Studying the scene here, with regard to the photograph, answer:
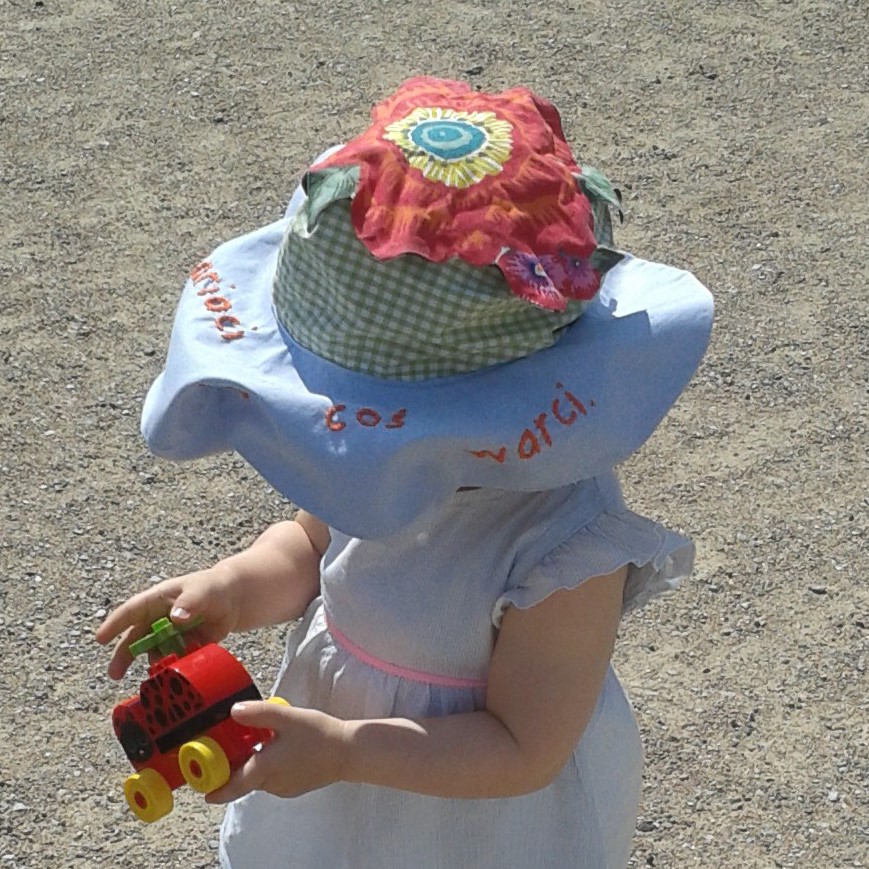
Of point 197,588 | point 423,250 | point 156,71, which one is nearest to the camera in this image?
point 423,250

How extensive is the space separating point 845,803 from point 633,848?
35 cm

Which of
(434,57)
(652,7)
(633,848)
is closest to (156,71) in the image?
(434,57)

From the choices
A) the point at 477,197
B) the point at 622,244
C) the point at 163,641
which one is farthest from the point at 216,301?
the point at 622,244

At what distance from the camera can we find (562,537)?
143 cm

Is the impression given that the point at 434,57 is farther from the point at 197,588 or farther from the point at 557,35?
the point at 197,588

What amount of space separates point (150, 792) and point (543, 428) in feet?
1.69

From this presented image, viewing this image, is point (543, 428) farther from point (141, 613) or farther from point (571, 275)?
point (141, 613)

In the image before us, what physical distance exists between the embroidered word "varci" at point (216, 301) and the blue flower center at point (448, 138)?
24 cm

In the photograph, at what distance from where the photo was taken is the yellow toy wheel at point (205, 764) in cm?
136

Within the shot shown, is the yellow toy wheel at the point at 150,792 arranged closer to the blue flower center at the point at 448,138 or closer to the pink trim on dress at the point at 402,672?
the pink trim on dress at the point at 402,672

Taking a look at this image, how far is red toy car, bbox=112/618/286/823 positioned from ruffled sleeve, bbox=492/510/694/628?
26 centimetres

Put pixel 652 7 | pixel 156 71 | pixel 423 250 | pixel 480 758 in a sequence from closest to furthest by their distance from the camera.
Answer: pixel 423 250
pixel 480 758
pixel 156 71
pixel 652 7

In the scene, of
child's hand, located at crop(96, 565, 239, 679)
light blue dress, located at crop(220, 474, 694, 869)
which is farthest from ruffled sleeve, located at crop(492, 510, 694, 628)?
child's hand, located at crop(96, 565, 239, 679)

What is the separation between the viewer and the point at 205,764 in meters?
1.36
